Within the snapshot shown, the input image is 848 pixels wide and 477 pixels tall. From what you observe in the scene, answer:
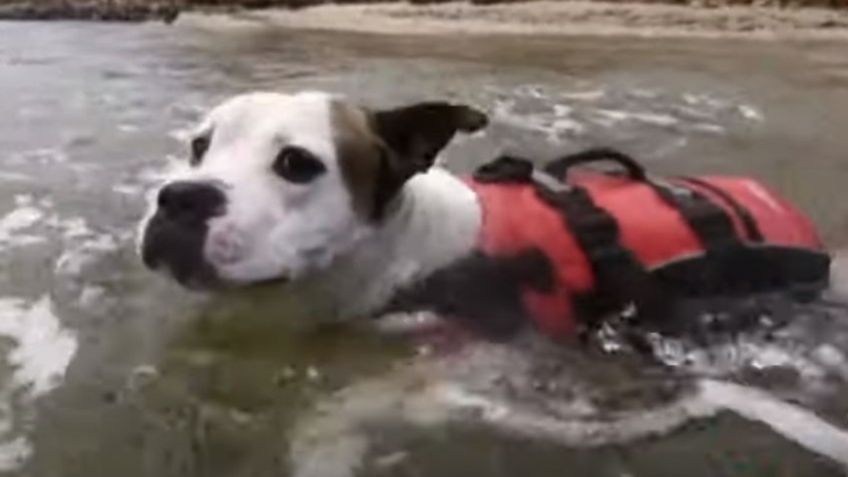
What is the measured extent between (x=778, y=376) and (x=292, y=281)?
0.98 meters

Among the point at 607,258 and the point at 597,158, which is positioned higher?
the point at 597,158

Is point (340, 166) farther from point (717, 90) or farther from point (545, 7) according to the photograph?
point (545, 7)

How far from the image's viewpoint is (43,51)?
808cm

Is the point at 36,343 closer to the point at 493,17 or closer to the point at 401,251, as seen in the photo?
the point at 401,251

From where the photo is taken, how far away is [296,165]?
132 inches

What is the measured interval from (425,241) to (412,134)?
0.72 ft

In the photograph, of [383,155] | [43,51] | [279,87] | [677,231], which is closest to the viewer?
[383,155]

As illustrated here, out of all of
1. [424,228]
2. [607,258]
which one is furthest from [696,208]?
[424,228]

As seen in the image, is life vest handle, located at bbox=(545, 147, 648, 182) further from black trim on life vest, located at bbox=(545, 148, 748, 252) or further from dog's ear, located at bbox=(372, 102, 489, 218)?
dog's ear, located at bbox=(372, 102, 489, 218)

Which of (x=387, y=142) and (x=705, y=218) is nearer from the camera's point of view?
(x=387, y=142)

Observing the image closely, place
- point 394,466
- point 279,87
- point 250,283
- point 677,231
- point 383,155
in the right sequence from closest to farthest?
point 394,466
point 250,283
point 383,155
point 677,231
point 279,87

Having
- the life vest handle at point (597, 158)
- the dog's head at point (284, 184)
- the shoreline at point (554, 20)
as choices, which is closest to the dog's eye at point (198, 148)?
the dog's head at point (284, 184)

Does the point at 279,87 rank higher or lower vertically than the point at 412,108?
lower

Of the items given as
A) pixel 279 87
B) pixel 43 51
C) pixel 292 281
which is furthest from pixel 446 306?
pixel 43 51
